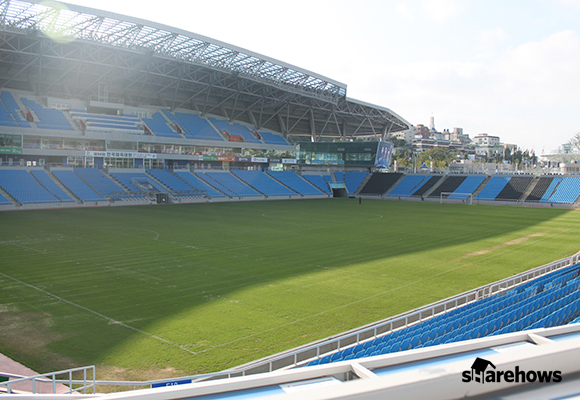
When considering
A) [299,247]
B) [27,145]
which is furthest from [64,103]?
[299,247]

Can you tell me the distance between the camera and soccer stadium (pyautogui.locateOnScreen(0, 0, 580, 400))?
370 cm

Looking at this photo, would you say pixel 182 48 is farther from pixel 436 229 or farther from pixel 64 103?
pixel 436 229

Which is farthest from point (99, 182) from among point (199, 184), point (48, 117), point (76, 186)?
point (199, 184)

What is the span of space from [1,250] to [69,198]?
25495mm

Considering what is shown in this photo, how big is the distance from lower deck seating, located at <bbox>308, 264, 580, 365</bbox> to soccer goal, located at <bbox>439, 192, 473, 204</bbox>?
52.8 m

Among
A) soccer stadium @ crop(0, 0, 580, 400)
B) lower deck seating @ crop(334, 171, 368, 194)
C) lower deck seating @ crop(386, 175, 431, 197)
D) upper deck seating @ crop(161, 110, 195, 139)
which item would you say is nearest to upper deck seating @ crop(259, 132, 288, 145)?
soccer stadium @ crop(0, 0, 580, 400)

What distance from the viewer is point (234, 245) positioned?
83.8 feet

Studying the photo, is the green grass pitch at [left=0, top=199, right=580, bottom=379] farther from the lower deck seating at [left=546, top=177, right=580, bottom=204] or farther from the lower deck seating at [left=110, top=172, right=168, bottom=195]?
the lower deck seating at [left=546, top=177, right=580, bottom=204]

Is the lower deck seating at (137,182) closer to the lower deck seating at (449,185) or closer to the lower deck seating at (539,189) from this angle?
the lower deck seating at (449,185)

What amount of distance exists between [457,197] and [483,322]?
59.2 metres

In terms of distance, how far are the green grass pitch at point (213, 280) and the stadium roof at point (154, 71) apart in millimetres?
21050

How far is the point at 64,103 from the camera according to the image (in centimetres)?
5869

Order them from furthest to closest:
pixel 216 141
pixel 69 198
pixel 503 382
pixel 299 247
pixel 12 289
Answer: pixel 216 141 < pixel 69 198 < pixel 299 247 < pixel 12 289 < pixel 503 382

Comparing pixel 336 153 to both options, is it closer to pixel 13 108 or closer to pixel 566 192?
pixel 566 192
